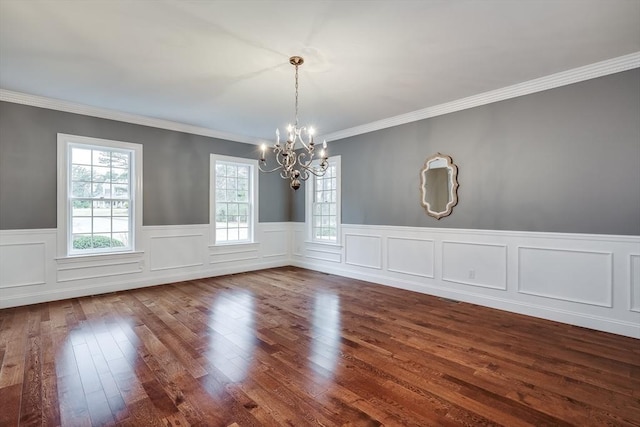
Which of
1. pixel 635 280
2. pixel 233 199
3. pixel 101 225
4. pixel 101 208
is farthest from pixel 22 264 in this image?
pixel 635 280

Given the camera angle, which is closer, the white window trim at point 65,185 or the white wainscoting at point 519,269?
the white wainscoting at point 519,269

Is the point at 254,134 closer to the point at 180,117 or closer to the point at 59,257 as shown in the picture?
the point at 180,117

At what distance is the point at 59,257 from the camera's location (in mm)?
4422

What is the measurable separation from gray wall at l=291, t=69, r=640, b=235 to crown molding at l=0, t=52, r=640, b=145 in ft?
0.26

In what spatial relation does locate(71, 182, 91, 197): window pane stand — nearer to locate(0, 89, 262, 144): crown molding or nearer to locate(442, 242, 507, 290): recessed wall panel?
locate(0, 89, 262, 144): crown molding

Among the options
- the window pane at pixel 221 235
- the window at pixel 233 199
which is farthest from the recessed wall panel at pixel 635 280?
the window pane at pixel 221 235

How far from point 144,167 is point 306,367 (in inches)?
170

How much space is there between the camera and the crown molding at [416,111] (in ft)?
10.8

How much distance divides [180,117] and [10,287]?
3.26 meters

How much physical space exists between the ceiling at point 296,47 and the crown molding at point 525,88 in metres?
0.12

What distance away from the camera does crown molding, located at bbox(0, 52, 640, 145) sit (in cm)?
328

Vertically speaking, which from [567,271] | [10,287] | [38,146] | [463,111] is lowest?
[10,287]

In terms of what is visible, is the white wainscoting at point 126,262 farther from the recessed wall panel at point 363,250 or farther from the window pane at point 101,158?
the recessed wall panel at point 363,250

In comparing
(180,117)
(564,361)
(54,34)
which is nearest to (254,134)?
(180,117)
